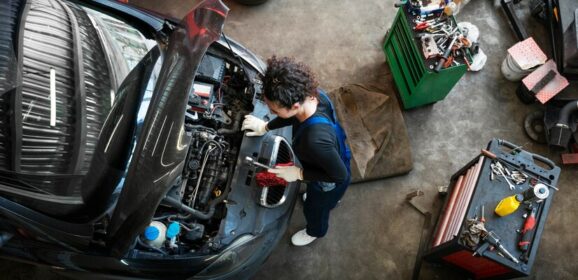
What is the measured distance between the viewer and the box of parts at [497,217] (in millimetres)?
2303

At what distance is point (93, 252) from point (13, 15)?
1.11m

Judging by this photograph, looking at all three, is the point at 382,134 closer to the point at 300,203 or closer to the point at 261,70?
the point at 300,203

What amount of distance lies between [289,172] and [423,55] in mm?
→ 1308

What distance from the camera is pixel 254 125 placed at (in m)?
2.31

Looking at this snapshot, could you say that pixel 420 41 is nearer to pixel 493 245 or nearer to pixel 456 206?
pixel 456 206

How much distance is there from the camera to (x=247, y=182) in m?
2.27

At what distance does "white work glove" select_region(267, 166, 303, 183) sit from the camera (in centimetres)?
218

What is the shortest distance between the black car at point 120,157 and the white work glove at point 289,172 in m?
0.10

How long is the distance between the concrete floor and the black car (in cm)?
79

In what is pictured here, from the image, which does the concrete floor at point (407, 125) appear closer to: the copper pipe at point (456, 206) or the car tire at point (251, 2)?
the car tire at point (251, 2)

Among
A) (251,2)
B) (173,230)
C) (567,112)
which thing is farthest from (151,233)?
(567,112)

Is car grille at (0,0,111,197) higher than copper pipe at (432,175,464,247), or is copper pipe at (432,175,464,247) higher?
car grille at (0,0,111,197)

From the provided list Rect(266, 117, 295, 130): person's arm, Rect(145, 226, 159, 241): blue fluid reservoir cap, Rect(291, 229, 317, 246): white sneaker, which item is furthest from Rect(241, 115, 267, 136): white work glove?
Rect(291, 229, 317, 246): white sneaker

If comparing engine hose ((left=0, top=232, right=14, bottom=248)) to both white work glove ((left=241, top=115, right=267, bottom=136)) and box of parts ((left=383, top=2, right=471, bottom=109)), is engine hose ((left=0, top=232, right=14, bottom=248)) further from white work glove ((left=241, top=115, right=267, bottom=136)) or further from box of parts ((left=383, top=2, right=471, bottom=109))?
box of parts ((left=383, top=2, right=471, bottom=109))
